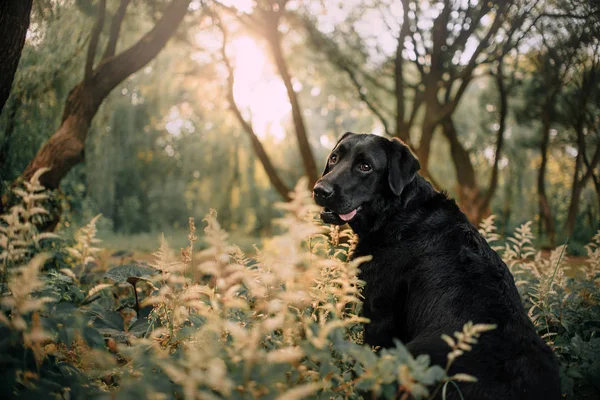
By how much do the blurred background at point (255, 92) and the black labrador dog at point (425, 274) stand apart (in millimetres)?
2721

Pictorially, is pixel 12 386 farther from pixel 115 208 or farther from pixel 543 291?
pixel 115 208

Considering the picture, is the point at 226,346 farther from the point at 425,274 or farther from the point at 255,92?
the point at 255,92

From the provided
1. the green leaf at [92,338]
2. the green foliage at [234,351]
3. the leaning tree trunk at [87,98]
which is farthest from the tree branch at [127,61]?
the green leaf at [92,338]

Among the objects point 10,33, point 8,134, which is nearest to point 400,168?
point 10,33

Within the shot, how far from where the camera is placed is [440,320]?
7.82 feet

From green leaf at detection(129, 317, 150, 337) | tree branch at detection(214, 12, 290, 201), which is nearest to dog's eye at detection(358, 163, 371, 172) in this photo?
green leaf at detection(129, 317, 150, 337)

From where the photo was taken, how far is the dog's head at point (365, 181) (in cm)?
310

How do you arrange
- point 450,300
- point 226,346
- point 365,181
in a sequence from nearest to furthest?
point 226,346 → point 450,300 → point 365,181

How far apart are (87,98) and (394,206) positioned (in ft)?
12.4

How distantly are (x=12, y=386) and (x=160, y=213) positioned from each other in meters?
17.4

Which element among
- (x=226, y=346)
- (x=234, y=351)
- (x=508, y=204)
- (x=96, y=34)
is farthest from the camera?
(x=508, y=204)

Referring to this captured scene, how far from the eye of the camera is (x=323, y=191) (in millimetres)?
3061

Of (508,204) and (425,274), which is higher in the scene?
(508,204)

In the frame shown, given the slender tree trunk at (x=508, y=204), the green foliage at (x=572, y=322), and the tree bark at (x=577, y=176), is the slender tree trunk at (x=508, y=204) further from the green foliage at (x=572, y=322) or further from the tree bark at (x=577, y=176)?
the green foliage at (x=572, y=322)
